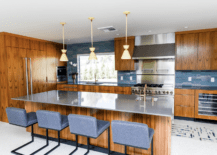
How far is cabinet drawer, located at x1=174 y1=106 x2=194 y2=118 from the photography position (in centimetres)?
410

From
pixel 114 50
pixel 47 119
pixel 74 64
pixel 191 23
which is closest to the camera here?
pixel 47 119

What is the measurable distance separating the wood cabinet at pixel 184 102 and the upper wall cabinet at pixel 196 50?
0.73 metres

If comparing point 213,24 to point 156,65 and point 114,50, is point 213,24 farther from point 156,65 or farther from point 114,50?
point 114,50

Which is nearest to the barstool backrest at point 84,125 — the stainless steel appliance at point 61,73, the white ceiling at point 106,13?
the white ceiling at point 106,13

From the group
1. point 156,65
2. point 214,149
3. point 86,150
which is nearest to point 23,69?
point 86,150

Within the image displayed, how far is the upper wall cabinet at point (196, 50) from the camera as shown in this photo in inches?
159

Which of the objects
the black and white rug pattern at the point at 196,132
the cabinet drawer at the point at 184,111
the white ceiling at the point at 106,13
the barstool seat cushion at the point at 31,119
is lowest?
the black and white rug pattern at the point at 196,132

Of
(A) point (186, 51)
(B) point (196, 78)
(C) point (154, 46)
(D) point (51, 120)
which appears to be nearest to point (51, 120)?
(D) point (51, 120)

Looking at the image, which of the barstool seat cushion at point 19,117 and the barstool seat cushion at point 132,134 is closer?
the barstool seat cushion at point 132,134

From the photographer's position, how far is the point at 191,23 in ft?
11.5

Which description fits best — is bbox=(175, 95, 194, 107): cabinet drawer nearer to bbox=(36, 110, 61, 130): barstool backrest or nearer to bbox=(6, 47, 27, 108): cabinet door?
bbox=(36, 110, 61, 130): barstool backrest

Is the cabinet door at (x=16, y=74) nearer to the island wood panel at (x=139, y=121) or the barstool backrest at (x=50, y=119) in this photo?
the island wood panel at (x=139, y=121)

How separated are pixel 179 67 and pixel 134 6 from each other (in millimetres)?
2676

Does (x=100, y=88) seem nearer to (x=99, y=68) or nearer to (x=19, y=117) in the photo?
(x=99, y=68)
